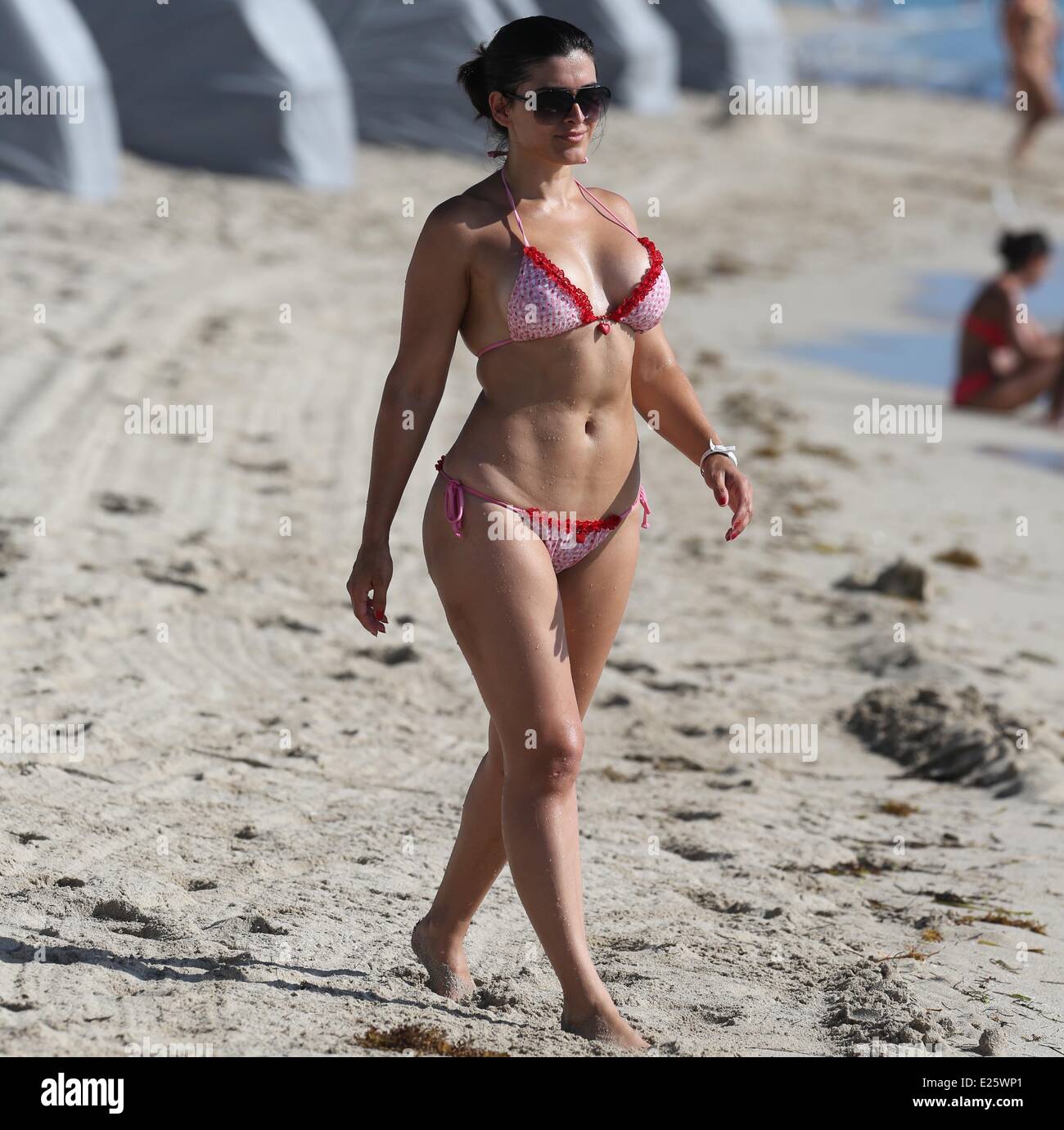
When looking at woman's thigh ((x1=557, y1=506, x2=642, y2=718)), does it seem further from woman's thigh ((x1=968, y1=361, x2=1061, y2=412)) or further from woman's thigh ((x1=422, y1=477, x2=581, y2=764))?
woman's thigh ((x1=968, y1=361, x2=1061, y2=412))

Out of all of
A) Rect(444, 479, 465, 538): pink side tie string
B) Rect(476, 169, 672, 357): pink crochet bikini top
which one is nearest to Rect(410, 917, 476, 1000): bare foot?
Rect(444, 479, 465, 538): pink side tie string

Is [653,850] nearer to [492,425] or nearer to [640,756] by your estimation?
[640,756]

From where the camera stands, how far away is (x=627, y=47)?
20844 mm

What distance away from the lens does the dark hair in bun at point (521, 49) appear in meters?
2.86

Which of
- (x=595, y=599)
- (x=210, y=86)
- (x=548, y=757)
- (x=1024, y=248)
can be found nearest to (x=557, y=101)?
(x=595, y=599)

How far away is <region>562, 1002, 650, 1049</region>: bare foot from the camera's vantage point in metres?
2.90

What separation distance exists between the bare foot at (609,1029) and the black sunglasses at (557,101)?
1.66 m

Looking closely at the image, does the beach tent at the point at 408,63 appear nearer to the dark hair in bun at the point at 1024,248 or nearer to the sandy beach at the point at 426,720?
the sandy beach at the point at 426,720

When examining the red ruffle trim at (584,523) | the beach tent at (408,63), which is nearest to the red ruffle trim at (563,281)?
the red ruffle trim at (584,523)

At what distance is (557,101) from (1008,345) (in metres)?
7.14

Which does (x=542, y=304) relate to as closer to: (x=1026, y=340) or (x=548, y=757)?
(x=548, y=757)

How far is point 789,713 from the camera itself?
5242 mm
